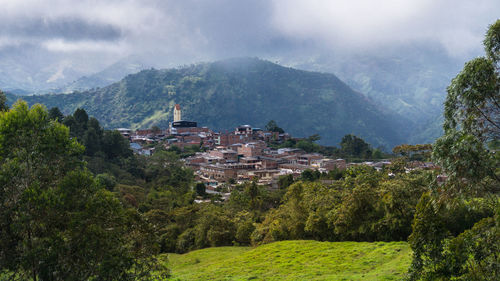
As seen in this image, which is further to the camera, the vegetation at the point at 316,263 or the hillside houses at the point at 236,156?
the hillside houses at the point at 236,156

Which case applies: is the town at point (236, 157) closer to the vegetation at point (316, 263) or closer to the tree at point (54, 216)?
the vegetation at point (316, 263)

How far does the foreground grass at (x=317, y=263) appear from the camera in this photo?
A: 620 inches

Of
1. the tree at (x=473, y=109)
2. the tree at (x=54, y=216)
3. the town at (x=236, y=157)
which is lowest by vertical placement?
the town at (x=236, y=157)

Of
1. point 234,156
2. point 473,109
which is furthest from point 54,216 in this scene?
point 234,156

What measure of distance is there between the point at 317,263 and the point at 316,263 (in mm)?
52

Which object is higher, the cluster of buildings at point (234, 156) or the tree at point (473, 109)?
the tree at point (473, 109)

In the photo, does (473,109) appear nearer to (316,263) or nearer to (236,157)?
(316,263)

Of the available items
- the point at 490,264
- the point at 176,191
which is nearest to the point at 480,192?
the point at 490,264

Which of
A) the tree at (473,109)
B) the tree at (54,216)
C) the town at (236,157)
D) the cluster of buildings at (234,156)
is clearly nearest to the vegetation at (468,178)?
the tree at (473,109)

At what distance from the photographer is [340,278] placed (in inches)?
590

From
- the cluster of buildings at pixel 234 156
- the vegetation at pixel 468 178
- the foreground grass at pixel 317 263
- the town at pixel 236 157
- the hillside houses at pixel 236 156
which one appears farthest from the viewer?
the cluster of buildings at pixel 234 156

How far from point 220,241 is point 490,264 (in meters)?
23.6

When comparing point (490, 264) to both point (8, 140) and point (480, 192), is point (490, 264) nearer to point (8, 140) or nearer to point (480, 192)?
point (480, 192)

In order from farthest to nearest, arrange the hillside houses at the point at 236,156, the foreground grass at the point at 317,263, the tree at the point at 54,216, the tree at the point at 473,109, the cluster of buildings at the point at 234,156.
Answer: the cluster of buildings at the point at 234,156 < the hillside houses at the point at 236,156 < the foreground grass at the point at 317,263 < the tree at the point at 54,216 < the tree at the point at 473,109
